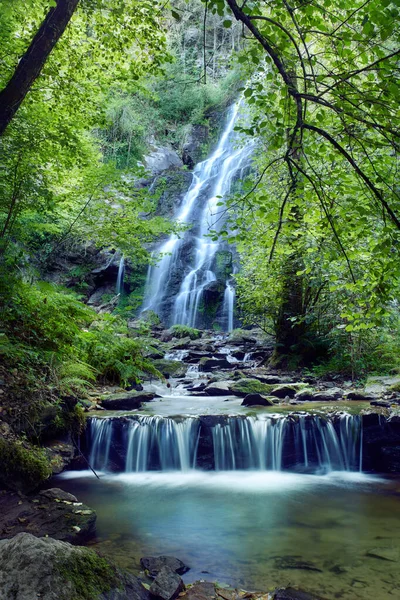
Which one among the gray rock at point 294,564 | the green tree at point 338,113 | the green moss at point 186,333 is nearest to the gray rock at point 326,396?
the green tree at point 338,113

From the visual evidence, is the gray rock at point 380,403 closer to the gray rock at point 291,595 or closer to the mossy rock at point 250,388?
the mossy rock at point 250,388

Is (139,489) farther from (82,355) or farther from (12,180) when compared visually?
(12,180)

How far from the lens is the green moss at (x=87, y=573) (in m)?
2.43

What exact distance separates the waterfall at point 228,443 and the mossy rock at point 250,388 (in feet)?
7.02

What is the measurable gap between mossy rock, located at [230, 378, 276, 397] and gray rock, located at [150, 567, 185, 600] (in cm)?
627

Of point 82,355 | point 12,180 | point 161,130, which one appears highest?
point 161,130

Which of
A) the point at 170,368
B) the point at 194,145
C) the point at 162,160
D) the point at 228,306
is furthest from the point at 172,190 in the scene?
the point at 170,368

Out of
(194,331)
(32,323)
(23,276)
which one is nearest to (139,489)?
(32,323)

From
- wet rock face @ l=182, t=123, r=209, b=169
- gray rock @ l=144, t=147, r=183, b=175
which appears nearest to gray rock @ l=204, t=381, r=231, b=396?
gray rock @ l=144, t=147, r=183, b=175

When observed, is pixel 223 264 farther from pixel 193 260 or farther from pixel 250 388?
pixel 250 388

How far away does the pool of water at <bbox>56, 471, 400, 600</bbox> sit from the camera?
3779 mm

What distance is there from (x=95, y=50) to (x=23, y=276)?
4497mm

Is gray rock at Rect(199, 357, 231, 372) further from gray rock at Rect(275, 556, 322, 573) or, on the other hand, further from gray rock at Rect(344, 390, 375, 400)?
gray rock at Rect(275, 556, 322, 573)

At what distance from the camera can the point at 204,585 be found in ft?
11.3
